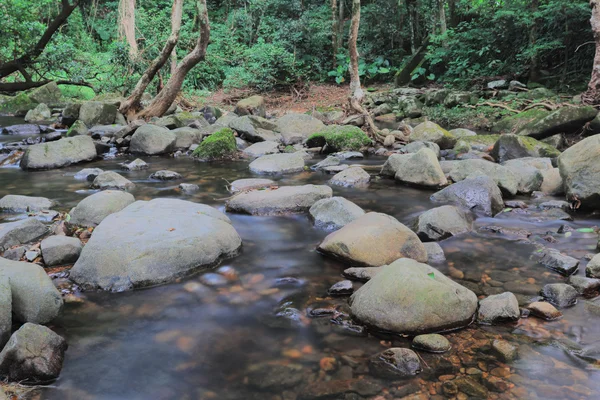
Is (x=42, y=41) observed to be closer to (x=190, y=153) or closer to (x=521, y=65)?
(x=190, y=153)

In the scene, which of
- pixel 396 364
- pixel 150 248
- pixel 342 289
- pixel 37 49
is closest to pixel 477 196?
pixel 342 289

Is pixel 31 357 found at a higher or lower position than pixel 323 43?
lower

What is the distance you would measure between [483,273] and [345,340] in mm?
1595

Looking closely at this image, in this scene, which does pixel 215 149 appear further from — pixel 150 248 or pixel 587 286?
pixel 587 286

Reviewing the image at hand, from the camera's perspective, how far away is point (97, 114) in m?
12.1

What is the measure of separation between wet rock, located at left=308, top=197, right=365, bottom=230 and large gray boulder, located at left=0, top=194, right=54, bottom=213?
3.32 metres

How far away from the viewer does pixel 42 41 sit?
37.2 ft

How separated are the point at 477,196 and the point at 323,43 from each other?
679 inches

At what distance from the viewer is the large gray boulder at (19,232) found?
4.10m

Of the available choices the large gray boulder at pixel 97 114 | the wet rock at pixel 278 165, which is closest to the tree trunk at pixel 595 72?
the wet rock at pixel 278 165

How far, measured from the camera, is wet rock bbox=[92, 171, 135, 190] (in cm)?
659

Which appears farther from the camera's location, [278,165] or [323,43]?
[323,43]

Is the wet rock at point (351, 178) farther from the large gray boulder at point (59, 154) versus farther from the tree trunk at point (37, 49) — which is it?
the tree trunk at point (37, 49)

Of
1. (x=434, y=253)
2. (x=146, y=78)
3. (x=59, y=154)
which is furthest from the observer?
(x=146, y=78)
